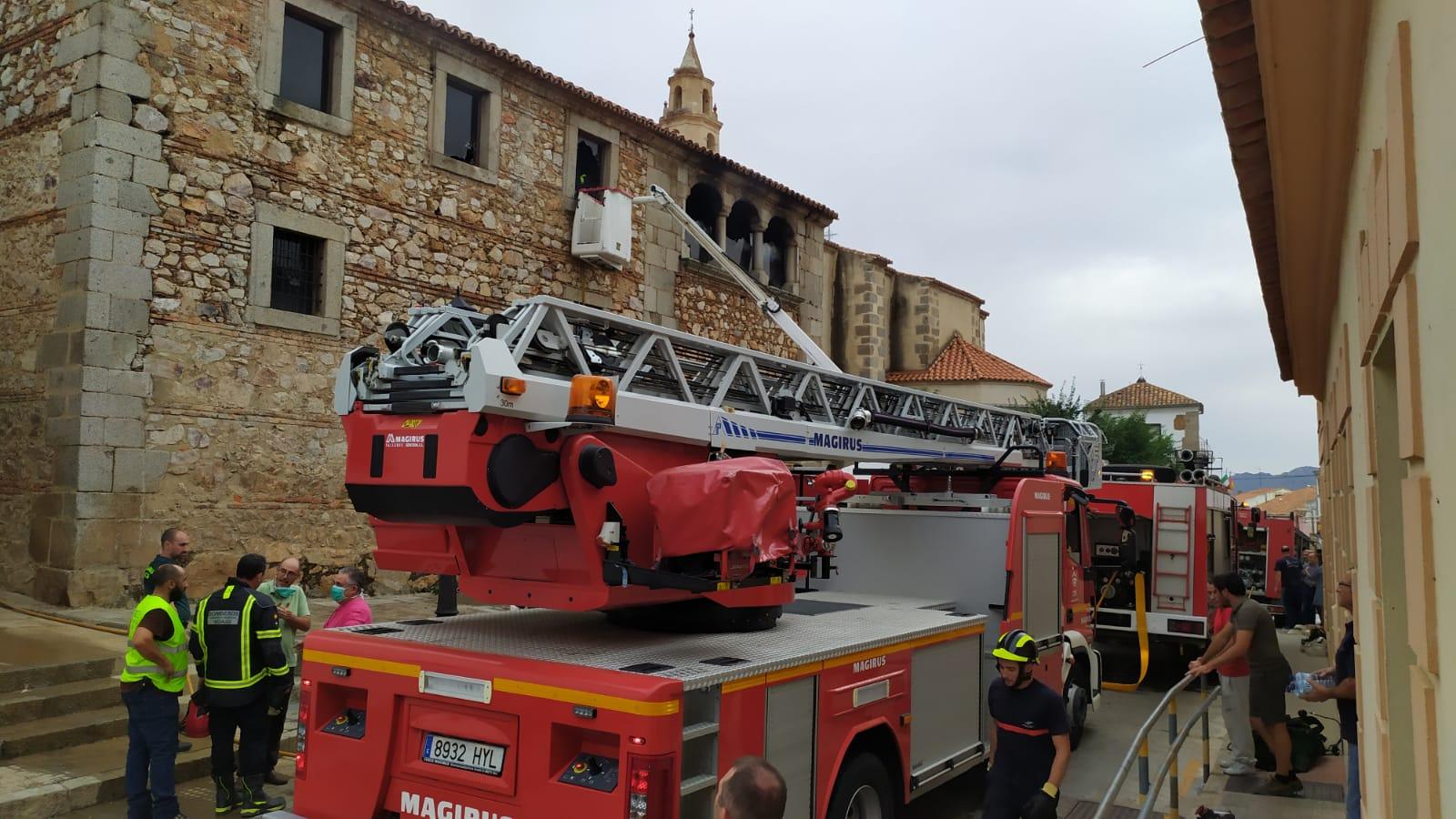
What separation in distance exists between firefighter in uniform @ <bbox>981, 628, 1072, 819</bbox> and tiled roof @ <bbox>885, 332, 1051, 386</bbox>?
961 inches

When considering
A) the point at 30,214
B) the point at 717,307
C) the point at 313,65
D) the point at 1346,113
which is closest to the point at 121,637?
the point at 30,214

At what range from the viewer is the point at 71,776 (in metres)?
7.20

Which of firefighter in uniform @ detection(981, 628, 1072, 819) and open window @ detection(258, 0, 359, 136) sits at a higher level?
open window @ detection(258, 0, 359, 136)

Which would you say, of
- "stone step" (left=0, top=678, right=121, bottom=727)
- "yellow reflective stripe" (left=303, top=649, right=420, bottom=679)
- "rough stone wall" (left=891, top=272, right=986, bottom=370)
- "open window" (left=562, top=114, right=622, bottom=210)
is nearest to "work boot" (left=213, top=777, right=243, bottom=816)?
"stone step" (left=0, top=678, right=121, bottom=727)

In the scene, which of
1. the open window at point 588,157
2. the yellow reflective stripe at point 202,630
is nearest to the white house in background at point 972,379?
the open window at point 588,157

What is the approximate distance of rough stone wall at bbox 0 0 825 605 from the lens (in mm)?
11133

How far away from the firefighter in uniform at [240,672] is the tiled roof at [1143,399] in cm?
5047

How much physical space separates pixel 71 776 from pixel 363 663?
3.41 m

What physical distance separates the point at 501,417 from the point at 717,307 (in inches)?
621

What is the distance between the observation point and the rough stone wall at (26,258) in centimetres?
1151

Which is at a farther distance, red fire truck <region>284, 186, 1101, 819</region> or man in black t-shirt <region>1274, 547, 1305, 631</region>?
man in black t-shirt <region>1274, 547, 1305, 631</region>

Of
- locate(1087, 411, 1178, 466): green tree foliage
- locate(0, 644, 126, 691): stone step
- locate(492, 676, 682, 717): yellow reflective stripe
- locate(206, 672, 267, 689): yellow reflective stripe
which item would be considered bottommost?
locate(0, 644, 126, 691): stone step

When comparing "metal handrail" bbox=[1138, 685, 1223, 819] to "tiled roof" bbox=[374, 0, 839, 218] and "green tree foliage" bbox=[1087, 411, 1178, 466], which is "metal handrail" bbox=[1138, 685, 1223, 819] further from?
"green tree foliage" bbox=[1087, 411, 1178, 466]

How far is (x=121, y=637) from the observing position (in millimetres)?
9734
